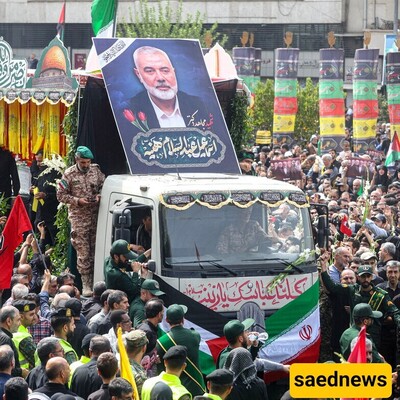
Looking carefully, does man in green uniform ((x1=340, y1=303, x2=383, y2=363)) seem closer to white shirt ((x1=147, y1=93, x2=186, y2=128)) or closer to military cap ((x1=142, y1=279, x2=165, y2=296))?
military cap ((x1=142, y1=279, x2=165, y2=296))

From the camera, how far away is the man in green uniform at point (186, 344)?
1080 cm

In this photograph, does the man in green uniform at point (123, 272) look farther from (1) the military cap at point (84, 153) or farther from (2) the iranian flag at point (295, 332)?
(1) the military cap at point (84, 153)

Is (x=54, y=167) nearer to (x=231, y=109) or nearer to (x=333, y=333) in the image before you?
(x=231, y=109)

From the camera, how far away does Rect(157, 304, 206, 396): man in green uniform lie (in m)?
10.8

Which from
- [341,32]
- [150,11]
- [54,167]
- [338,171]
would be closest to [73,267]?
[54,167]

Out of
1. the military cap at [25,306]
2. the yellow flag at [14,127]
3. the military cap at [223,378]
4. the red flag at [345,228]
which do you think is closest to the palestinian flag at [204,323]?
the military cap at [25,306]

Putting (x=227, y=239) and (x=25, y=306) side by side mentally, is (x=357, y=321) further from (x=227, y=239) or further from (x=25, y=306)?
(x=25, y=306)

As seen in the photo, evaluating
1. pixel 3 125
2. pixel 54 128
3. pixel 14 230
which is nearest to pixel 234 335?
pixel 14 230

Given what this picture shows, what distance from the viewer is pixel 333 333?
13820mm

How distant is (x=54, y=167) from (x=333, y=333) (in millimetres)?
4399

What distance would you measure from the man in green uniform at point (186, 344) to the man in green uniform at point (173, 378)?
129cm

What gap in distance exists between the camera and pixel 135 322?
1242 centimetres

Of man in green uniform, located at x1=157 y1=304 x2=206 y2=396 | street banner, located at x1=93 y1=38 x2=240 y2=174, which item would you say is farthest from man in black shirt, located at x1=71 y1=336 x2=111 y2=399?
street banner, located at x1=93 y1=38 x2=240 y2=174

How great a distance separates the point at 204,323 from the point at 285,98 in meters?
22.5
